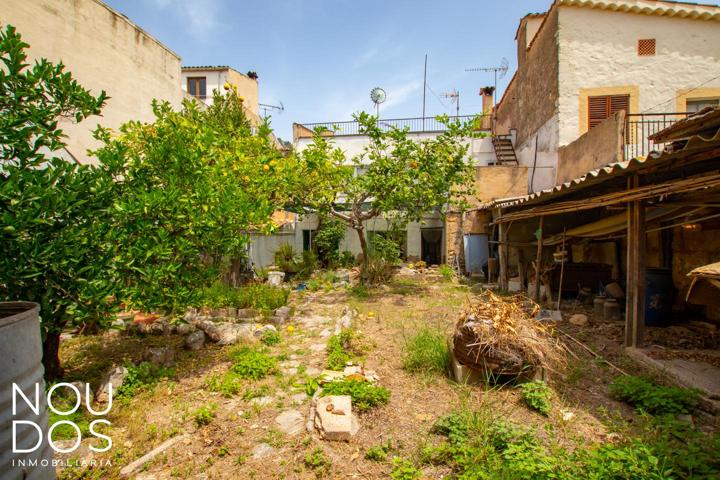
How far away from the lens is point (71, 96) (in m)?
3.77

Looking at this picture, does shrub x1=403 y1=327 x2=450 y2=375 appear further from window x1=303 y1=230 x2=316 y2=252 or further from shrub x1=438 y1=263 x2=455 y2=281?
window x1=303 y1=230 x2=316 y2=252

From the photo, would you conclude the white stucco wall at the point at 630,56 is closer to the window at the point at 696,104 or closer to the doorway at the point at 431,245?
the window at the point at 696,104

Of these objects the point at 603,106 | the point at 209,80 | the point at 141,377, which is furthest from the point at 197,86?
the point at 141,377

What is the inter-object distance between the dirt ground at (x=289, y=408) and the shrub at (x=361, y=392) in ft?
0.36

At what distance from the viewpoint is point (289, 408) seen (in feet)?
12.7

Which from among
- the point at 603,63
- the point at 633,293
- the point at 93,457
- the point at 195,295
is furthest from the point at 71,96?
the point at 603,63

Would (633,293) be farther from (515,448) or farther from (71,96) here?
(71,96)

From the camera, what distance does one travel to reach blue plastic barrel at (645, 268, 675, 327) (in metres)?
6.12

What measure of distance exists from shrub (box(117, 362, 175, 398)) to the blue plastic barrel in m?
7.65

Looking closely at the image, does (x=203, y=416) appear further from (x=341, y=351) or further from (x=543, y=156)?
(x=543, y=156)

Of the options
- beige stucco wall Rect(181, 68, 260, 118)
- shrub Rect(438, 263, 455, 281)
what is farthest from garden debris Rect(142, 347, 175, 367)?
beige stucco wall Rect(181, 68, 260, 118)

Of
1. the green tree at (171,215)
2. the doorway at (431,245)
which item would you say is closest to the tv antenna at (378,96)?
the doorway at (431,245)

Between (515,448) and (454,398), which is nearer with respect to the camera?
(515,448)

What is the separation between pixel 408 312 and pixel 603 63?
10.3m
